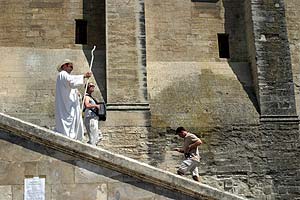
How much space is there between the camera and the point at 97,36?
12.8 meters

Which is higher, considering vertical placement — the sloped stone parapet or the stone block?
the sloped stone parapet

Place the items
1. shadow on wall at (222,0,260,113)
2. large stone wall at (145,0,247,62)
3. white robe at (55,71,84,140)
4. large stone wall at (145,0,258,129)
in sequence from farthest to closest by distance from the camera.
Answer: shadow on wall at (222,0,260,113)
large stone wall at (145,0,247,62)
large stone wall at (145,0,258,129)
white robe at (55,71,84,140)

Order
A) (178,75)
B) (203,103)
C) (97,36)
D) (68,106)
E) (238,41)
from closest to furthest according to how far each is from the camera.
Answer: (68,106) < (203,103) < (178,75) < (97,36) < (238,41)

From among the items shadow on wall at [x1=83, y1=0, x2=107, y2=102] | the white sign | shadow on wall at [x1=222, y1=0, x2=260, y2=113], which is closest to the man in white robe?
the white sign

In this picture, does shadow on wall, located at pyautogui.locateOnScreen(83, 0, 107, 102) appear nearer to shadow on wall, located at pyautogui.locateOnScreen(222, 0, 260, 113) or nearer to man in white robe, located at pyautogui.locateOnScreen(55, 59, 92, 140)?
shadow on wall, located at pyautogui.locateOnScreen(222, 0, 260, 113)

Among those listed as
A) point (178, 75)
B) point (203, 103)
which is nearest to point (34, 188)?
point (203, 103)

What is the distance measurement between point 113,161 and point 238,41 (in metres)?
8.26

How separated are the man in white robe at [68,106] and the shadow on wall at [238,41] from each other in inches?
272

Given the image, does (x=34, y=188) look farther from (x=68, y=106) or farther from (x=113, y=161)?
(x=68, y=106)

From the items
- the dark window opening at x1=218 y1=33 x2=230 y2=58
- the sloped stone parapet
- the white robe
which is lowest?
the sloped stone parapet

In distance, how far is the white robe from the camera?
22.5ft

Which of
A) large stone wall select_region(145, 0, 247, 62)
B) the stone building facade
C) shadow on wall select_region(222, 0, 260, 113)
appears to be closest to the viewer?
the stone building facade

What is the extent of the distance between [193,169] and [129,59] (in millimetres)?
4488

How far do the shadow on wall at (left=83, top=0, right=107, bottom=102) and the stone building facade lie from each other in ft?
0.09
